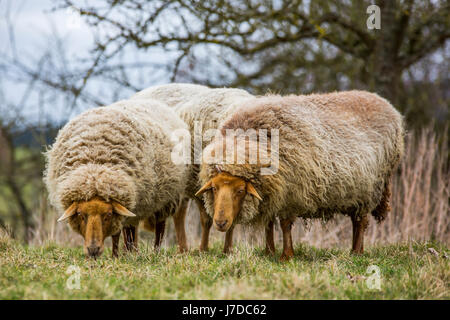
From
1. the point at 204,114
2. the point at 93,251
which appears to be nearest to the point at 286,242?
the point at 93,251

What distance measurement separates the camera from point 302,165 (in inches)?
193

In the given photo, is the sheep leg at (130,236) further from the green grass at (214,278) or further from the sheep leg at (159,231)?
the green grass at (214,278)

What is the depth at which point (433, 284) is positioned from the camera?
11.4 feet

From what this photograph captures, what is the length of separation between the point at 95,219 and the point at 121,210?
26 centimetres

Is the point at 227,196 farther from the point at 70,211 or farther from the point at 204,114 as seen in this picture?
the point at 204,114

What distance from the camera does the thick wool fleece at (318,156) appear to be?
485 centimetres

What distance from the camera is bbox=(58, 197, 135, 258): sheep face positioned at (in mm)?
4527

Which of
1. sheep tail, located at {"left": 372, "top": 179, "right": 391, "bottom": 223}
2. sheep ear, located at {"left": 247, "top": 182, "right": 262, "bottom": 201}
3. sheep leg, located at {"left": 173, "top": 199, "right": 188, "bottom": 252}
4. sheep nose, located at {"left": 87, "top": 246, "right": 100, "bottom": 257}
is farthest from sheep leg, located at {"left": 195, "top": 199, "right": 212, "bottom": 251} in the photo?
sheep tail, located at {"left": 372, "top": 179, "right": 391, "bottom": 223}

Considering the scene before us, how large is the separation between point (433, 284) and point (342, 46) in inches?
232

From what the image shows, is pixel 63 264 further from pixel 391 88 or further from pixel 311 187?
pixel 391 88

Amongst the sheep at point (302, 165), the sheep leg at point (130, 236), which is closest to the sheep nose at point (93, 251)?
the sheep at point (302, 165)

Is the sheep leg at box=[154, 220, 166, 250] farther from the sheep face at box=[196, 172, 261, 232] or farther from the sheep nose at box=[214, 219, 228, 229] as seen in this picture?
the sheep nose at box=[214, 219, 228, 229]
